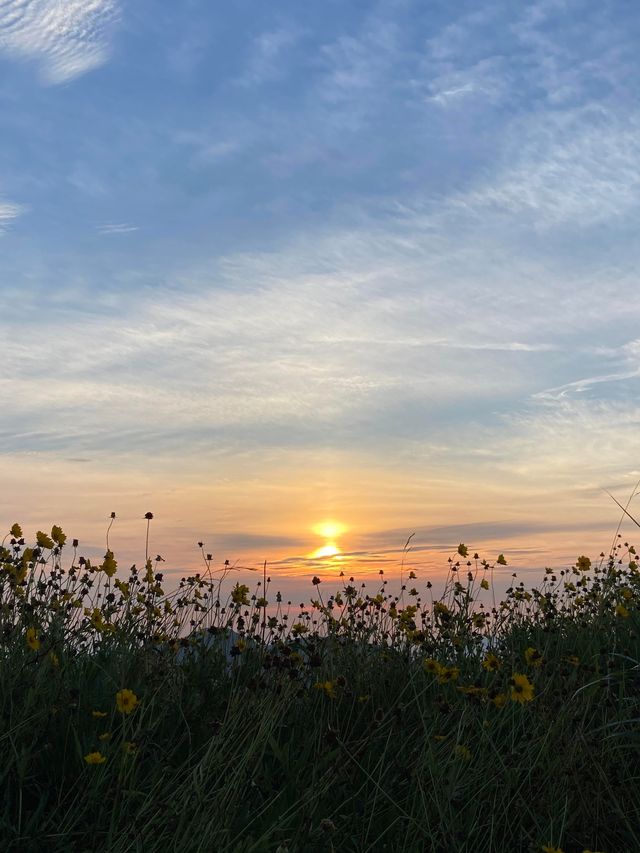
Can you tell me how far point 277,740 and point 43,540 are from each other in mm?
2270

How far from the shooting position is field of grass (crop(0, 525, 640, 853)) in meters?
3.54

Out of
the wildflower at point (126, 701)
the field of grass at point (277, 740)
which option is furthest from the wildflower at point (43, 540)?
the wildflower at point (126, 701)

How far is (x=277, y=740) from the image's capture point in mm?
4434

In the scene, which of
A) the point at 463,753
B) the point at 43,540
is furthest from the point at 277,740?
the point at 43,540

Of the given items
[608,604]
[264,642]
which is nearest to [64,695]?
[264,642]

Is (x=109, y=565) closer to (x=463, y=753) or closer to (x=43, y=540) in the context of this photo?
(x=43, y=540)

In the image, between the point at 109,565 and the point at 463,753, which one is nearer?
the point at 463,753

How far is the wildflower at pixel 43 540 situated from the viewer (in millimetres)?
5703

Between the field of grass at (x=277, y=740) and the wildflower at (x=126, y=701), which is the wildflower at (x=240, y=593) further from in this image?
the wildflower at (x=126, y=701)

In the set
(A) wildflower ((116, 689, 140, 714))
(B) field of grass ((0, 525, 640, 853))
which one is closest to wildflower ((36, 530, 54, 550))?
(B) field of grass ((0, 525, 640, 853))

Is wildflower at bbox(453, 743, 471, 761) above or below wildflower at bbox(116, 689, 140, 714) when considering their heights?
below

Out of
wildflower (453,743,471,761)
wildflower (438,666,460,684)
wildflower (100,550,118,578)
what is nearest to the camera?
wildflower (453,743,471,761)

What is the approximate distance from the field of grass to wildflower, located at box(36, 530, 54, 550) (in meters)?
0.02

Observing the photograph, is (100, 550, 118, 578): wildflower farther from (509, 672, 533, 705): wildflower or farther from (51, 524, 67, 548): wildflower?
(509, 672, 533, 705): wildflower
